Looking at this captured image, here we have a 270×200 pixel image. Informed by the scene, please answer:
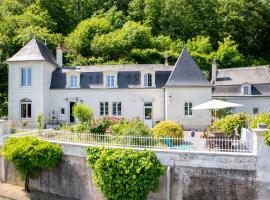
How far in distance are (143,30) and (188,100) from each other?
65.0 ft

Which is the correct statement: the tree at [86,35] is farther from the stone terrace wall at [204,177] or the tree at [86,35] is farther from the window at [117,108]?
the stone terrace wall at [204,177]

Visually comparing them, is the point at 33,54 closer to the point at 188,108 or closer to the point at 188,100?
the point at 188,100

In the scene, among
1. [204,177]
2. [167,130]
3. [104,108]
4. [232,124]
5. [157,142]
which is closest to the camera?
[204,177]

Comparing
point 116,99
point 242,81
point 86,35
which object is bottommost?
point 116,99

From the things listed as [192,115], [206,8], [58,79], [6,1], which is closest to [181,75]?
[192,115]

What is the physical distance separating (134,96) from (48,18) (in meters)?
26.2

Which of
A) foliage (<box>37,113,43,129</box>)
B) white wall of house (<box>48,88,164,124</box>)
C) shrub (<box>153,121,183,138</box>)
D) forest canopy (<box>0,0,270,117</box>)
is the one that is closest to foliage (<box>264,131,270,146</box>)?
shrub (<box>153,121,183,138</box>)

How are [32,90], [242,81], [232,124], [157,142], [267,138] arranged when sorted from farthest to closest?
[242,81]
[32,90]
[232,124]
[157,142]
[267,138]

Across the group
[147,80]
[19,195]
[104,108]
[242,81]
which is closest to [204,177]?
[19,195]

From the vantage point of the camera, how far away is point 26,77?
2873cm

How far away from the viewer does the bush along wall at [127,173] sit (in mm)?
13656

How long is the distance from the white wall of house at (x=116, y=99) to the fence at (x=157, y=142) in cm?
1120

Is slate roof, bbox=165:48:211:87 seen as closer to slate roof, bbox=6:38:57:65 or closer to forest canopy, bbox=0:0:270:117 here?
slate roof, bbox=6:38:57:65

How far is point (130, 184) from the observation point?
13.7 metres
